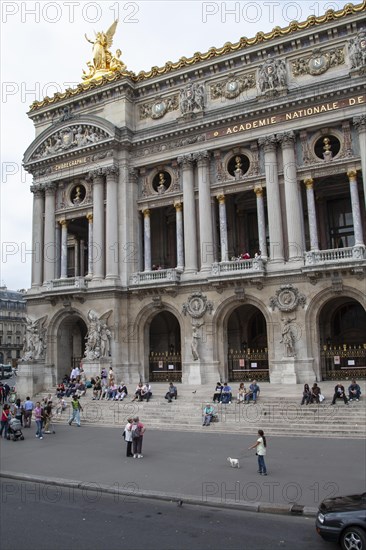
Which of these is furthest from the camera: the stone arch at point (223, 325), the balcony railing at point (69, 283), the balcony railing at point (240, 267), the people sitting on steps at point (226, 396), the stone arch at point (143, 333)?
the balcony railing at point (69, 283)

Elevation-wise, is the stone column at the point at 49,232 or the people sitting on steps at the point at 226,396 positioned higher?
the stone column at the point at 49,232

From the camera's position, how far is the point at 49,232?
42312mm

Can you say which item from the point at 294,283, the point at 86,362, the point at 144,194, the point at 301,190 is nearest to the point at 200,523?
the point at 294,283

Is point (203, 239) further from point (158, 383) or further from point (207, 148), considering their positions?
point (158, 383)

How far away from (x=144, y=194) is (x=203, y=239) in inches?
266

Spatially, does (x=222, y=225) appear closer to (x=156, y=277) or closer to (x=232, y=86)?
(x=156, y=277)

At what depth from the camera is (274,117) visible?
34.8 meters

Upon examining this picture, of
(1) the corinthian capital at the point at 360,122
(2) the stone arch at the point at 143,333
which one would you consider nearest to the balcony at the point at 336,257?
(1) the corinthian capital at the point at 360,122

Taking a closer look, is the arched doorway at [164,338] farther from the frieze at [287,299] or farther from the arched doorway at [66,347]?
the frieze at [287,299]

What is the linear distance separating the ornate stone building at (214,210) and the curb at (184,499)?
18.9m

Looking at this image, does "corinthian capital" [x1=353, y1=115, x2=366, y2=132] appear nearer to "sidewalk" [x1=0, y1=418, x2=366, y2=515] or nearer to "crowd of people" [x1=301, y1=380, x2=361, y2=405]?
"crowd of people" [x1=301, y1=380, x2=361, y2=405]

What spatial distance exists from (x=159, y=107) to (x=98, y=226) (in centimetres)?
1018

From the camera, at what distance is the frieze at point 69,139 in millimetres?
40219

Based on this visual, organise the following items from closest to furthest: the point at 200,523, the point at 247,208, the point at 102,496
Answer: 1. the point at 200,523
2. the point at 102,496
3. the point at 247,208
